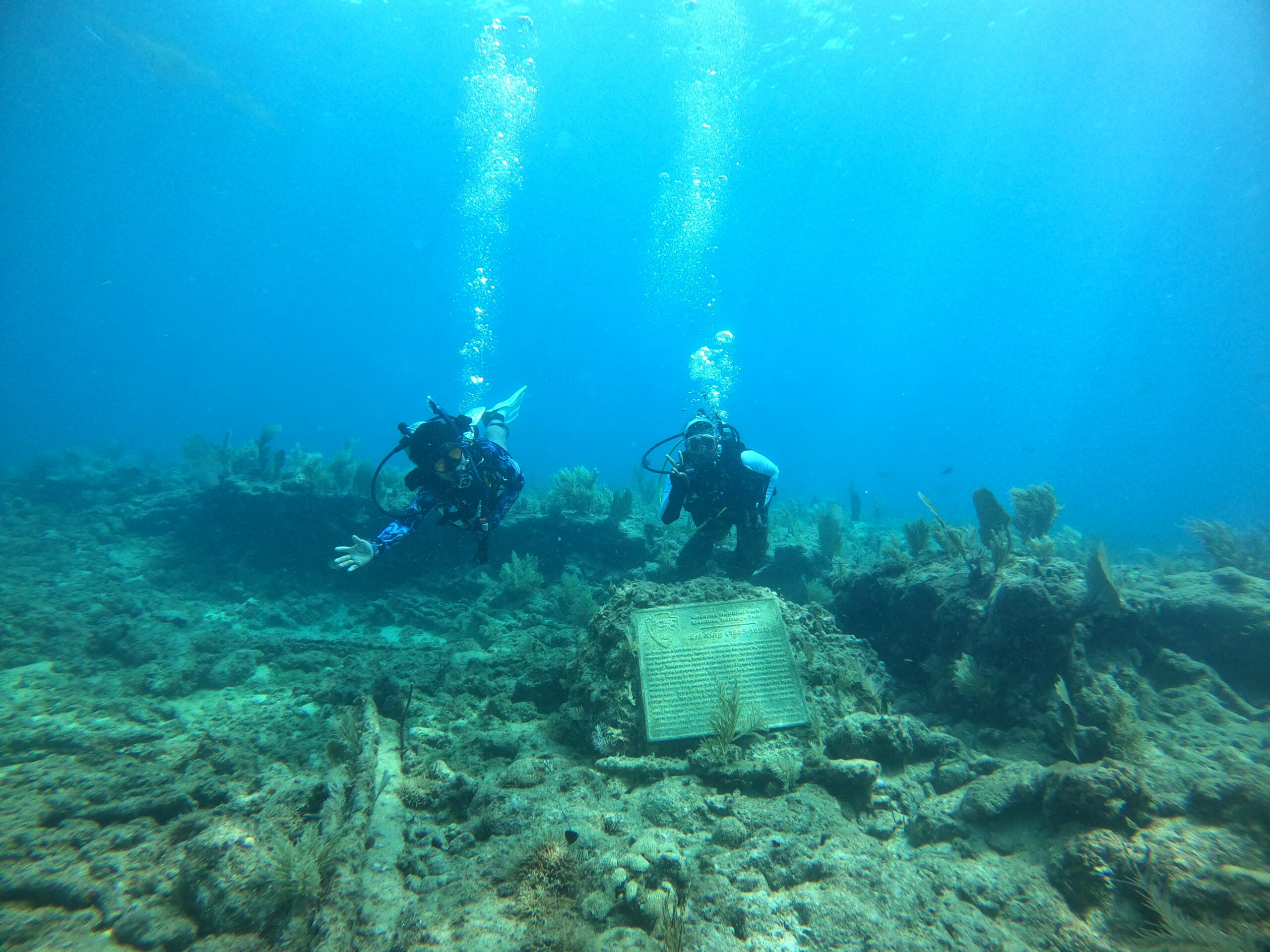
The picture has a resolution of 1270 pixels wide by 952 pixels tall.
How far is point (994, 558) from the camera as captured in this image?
601cm

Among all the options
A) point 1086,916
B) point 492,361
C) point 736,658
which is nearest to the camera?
point 1086,916

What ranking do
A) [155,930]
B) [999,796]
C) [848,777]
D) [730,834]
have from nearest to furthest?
[155,930]
[730,834]
[999,796]
[848,777]

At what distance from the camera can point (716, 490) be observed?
296 inches

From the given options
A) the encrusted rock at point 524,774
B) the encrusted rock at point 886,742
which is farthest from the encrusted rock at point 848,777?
the encrusted rock at point 524,774

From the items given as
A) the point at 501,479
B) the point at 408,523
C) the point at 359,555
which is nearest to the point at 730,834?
the point at 359,555

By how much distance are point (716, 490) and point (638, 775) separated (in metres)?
4.43

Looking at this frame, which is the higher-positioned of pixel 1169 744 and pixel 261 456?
pixel 261 456

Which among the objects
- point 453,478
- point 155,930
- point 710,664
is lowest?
point 155,930

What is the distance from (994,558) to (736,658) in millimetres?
3864

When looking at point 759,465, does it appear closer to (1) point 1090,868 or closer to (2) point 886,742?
(2) point 886,742

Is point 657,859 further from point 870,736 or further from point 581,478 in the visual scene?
point 581,478

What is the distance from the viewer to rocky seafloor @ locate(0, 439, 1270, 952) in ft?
7.71

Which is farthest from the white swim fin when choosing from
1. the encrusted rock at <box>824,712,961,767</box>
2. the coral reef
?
the coral reef

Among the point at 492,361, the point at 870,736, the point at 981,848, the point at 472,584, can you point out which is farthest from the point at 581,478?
the point at 492,361
